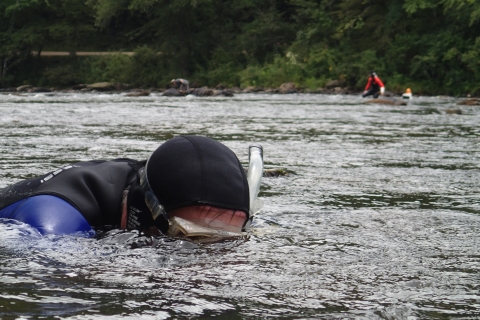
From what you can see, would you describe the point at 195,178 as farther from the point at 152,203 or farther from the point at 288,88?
the point at 288,88

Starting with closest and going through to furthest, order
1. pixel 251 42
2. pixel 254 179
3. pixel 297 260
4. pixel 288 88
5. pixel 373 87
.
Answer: pixel 297 260 → pixel 254 179 → pixel 373 87 → pixel 288 88 → pixel 251 42

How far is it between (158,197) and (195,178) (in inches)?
5.8

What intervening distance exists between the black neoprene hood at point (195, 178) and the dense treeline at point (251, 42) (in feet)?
82.9

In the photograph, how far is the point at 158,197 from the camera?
2.72 meters

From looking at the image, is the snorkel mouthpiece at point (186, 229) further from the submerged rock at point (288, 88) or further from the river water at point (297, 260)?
the submerged rock at point (288, 88)

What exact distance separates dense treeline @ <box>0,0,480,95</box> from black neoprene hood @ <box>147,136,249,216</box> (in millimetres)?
25267

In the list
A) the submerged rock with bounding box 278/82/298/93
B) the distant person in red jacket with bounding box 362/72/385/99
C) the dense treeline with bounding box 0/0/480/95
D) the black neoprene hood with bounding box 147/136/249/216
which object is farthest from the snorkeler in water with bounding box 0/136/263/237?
the submerged rock with bounding box 278/82/298/93

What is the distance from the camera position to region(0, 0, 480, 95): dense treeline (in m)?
28.7

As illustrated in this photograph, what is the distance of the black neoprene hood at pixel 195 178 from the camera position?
8.91 feet

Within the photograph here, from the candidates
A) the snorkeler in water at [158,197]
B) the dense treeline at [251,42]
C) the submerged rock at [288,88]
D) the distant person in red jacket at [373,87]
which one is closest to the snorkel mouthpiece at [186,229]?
the snorkeler in water at [158,197]

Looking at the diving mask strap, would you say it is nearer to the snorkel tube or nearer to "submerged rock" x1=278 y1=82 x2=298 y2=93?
the snorkel tube

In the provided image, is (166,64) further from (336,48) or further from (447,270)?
(447,270)

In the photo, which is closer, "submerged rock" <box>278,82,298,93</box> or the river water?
the river water

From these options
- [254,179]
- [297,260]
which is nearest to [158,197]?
[254,179]
